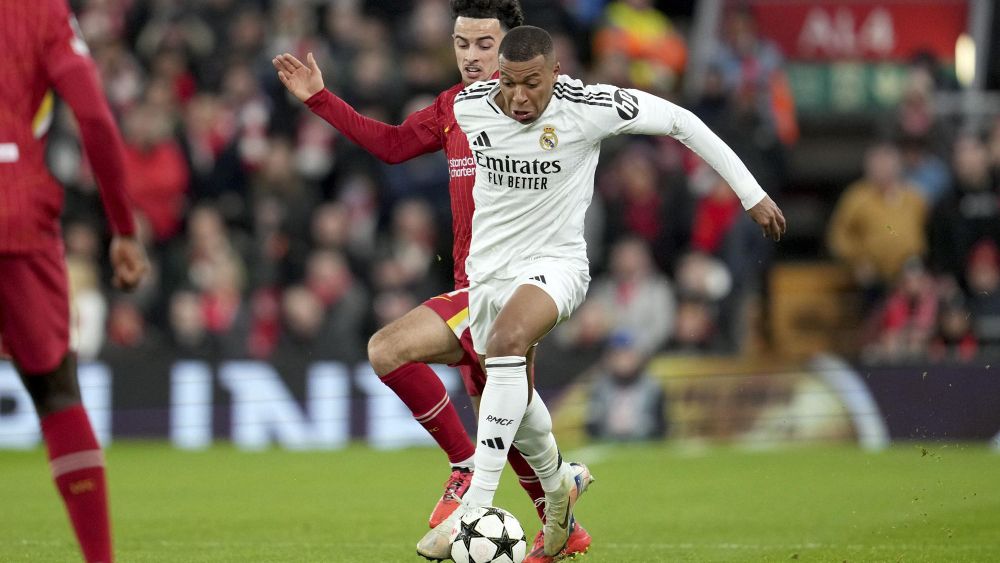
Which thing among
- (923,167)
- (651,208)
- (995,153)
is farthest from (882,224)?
(651,208)

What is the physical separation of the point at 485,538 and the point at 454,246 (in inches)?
61.9

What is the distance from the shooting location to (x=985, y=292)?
48.6 ft

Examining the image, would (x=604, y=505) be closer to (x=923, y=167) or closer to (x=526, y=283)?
(x=526, y=283)

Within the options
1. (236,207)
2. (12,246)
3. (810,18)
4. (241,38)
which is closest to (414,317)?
(12,246)

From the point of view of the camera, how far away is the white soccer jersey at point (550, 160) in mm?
6980

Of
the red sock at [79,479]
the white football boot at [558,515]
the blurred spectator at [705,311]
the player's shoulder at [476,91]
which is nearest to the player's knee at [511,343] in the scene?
the white football boot at [558,515]

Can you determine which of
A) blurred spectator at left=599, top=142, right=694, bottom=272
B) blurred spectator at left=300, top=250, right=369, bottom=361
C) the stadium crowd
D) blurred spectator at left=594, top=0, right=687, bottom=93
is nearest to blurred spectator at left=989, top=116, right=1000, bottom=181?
the stadium crowd

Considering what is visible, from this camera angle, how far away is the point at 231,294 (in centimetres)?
1543

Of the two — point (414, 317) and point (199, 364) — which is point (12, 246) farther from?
point (199, 364)

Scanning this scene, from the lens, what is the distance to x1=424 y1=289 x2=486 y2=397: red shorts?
7414mm

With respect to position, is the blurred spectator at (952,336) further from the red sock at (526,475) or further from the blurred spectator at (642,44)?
the red sock at (526,475)

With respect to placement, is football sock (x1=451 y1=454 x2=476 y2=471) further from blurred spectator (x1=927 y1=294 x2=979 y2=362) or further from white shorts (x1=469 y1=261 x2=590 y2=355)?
blurred spectator (x1=927 y1=294 x2=979 y2=362)

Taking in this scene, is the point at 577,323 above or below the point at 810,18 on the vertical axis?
below

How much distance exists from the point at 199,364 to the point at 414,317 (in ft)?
25.6
